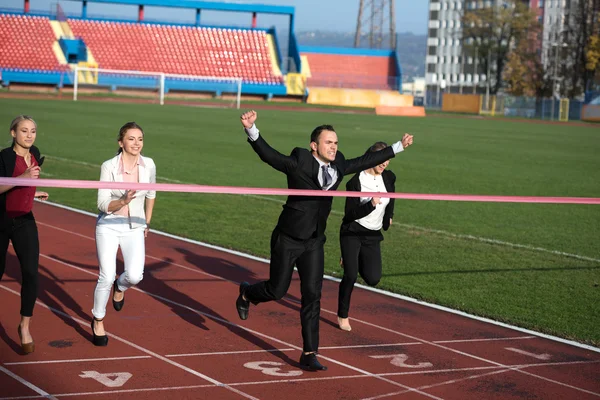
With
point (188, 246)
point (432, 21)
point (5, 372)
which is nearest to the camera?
point (5, 372)

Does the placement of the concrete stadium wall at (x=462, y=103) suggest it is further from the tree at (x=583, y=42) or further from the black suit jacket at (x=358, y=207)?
the black suit jacket at (x=358, y=207)

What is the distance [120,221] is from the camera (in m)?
8.15

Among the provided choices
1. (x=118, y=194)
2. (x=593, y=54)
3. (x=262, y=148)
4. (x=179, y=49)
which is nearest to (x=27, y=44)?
(x=179, y=49)

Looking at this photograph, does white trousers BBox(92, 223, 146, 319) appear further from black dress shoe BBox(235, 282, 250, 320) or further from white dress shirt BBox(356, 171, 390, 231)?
white dress shirt BBox(356, 171, 390, 231)

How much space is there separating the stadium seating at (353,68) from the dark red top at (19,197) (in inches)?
3123

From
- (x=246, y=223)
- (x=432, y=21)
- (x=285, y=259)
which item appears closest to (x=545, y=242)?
(x=246, y=223)

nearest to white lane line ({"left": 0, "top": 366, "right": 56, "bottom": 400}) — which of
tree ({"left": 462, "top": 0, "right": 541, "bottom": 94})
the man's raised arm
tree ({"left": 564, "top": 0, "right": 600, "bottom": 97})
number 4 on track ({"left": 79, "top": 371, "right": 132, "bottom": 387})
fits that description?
number 4 on track ({"left": 79, "top": 371, "right": 132, "bottom": 387})

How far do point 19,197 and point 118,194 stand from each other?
86 cm

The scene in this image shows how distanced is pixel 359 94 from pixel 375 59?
13.2 meters

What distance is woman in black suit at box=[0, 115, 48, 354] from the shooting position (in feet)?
25.1

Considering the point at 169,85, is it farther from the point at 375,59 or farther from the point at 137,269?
the point at 137,269

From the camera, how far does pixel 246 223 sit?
16078 millimetres

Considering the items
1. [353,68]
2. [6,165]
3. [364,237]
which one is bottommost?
[364,237]

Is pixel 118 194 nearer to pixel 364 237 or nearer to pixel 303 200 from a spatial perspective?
pixel 303 200
